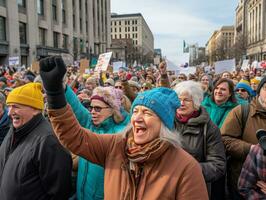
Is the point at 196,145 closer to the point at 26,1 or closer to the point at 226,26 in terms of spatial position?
the point at 26,1

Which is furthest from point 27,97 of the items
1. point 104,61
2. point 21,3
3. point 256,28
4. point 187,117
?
point 256,28

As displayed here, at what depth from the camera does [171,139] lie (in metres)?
2.01

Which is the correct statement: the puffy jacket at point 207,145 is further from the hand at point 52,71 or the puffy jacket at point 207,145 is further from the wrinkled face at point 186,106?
the hand at point 52,71

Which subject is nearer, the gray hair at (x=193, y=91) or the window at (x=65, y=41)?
the gray hair at (x=193, y=91)

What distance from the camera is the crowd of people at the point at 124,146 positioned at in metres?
1.89

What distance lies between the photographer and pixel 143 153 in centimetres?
188

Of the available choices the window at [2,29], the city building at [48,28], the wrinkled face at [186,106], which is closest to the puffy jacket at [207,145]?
the wrinkled face at [186,106]

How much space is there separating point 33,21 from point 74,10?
1392 centimetres

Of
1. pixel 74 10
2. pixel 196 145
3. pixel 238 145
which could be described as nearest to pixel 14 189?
pixel 196 145

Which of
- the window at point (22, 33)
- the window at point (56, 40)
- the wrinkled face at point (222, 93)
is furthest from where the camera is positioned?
the window at point (56, 40)

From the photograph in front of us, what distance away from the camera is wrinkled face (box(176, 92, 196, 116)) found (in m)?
3.14

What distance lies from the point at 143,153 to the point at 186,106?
139 centimetres

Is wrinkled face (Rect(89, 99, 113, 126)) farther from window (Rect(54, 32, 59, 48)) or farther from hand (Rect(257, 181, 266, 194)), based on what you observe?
window (Rect(54, 32, 59, 48))

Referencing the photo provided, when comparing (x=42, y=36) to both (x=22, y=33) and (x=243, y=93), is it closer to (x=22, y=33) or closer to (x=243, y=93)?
(x=22, y=33)
